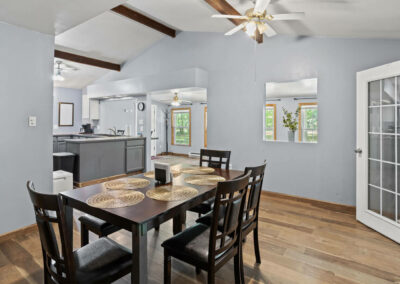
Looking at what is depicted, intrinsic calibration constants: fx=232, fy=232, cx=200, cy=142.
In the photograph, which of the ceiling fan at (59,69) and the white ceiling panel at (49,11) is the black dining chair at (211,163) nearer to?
the white ceiling panel at (49,11)

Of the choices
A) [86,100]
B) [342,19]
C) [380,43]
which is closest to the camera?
[342,19]

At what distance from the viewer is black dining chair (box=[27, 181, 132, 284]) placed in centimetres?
111

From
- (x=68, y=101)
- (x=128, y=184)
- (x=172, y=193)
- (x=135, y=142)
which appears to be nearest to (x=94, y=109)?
(x=68, y=101)

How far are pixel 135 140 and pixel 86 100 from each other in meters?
2.48

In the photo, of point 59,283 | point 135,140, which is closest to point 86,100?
point 135,140

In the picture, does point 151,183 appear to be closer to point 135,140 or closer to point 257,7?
point 257,7

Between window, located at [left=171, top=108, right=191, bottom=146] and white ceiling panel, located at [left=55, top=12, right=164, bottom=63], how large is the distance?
3.72 metres

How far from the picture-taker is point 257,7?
2.23m

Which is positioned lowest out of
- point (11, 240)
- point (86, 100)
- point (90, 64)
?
point (11, 240)

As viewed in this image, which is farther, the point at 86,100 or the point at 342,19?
the point at 86,100

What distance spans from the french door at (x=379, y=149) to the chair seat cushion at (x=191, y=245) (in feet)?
7.38

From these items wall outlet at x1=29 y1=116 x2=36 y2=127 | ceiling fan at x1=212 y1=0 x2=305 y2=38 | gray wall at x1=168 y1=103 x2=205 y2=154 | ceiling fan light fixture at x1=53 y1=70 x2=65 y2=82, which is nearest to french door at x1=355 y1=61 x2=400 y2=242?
ceiling fan at x1=212 y1=0 x2=305 y2=38

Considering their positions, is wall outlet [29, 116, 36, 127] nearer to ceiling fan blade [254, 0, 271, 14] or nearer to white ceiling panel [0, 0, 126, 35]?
white ceiling panel [0, 0, 126, 35]

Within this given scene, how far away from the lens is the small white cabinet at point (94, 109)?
22.4ft
